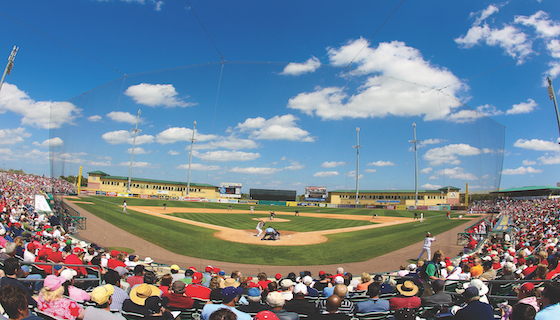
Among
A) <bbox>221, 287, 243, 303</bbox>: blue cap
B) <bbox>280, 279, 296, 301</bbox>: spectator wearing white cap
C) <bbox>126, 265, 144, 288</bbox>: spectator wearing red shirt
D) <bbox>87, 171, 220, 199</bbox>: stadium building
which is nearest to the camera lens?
<bbox>221, 287, 243, 303</bbox>: blue cap

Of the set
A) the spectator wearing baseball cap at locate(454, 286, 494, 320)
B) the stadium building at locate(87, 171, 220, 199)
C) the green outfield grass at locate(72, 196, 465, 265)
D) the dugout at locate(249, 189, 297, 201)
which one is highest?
the stadium building at locate(87, 171, 220, 199)

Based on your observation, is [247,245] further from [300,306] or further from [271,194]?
[271,194]

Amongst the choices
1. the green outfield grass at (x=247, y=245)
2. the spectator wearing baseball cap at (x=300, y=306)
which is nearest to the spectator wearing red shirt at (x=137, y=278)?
the spectator wearing baseball cap at (x=300, y=306)

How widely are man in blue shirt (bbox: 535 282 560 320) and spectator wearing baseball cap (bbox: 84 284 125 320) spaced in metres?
4.84

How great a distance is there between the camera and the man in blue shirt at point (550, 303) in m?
2.83

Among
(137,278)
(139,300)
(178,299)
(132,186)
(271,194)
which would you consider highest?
(132,186)

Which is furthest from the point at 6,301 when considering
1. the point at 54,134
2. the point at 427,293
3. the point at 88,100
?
the point at 54,134

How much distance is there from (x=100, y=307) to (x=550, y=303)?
5581 mm

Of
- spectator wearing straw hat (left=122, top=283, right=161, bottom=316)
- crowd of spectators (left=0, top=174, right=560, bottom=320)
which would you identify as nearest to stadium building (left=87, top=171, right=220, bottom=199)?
crowd of spectators (left=0, top=174, right=560, bottom=320)

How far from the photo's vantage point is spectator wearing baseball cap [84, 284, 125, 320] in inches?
118

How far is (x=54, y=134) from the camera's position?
17.6 meters

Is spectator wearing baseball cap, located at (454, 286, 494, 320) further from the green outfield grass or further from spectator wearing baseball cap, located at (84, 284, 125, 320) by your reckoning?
the green outfield grass

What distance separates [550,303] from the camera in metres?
3.04

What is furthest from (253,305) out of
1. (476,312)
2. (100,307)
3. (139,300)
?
(476,312)
